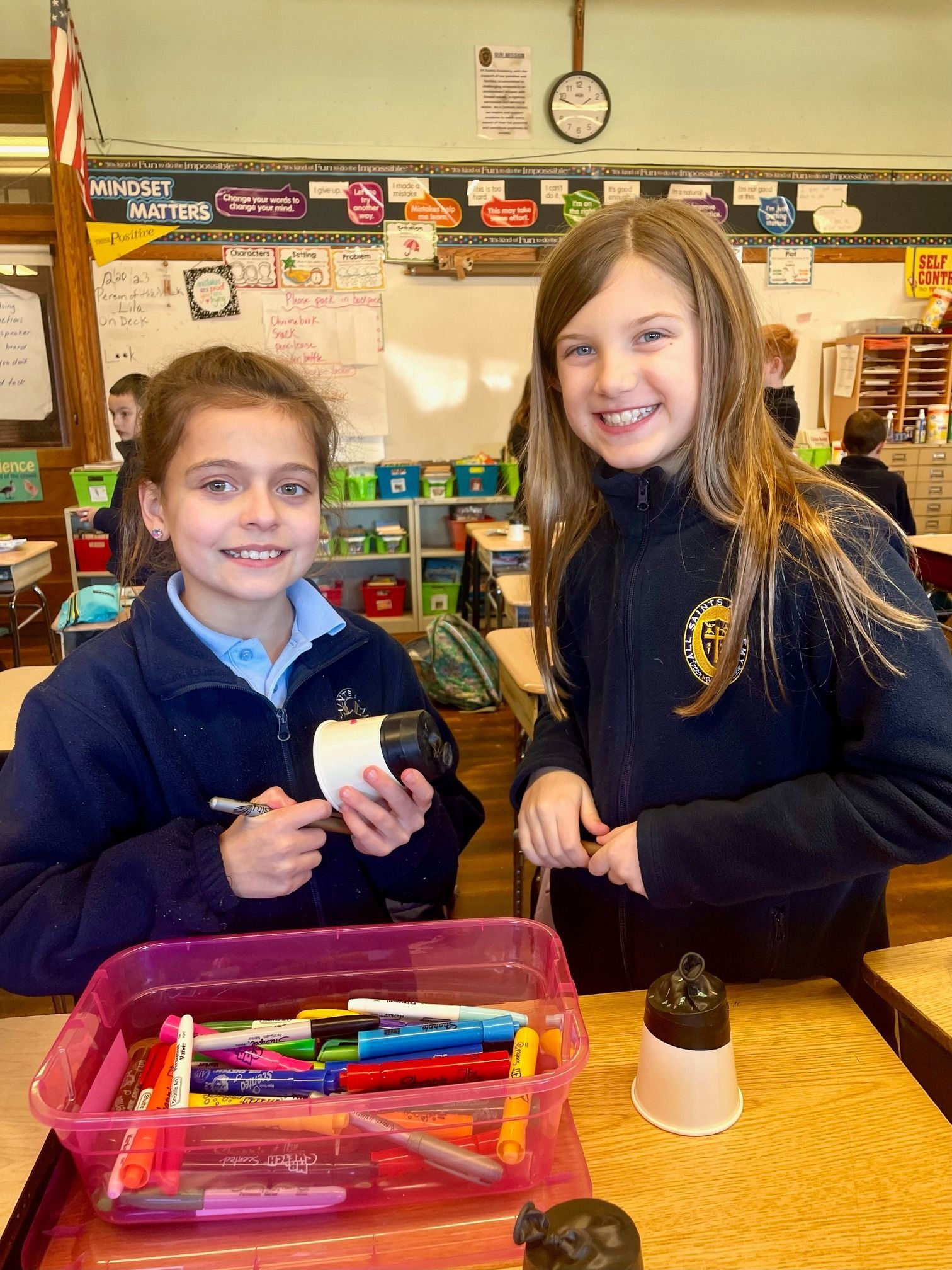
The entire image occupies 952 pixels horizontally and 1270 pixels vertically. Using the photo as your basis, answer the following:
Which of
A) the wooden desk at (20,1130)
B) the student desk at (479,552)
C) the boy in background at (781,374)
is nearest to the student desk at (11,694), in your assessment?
the wooden desk at (20,1130)

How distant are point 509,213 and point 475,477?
1534mm

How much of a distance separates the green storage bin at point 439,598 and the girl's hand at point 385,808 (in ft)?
14.1

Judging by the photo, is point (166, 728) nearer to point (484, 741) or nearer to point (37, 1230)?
point (37, 1230)

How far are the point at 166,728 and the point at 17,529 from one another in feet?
15.2

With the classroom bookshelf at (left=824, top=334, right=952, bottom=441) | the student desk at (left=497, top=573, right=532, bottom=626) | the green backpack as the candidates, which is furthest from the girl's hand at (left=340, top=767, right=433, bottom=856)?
the classroom bookshelf at (left=824, top=334, right=952, bottom=441)

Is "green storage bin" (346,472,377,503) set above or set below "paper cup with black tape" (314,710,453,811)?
below

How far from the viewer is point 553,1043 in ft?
2.20

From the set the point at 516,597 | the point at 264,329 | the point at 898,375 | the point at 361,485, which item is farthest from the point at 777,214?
the point at 516,597

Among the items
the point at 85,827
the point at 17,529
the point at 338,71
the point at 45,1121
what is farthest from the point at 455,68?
the point at 45,1121

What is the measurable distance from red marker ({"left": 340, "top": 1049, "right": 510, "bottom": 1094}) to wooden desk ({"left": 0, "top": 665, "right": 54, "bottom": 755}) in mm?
1273

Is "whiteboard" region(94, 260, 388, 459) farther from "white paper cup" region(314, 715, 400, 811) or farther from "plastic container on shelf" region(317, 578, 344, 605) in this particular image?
"white paper cup" region(314, 715, 400, 811)

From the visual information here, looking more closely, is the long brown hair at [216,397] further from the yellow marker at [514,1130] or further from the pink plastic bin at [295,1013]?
the yellow marker at [514,1130]

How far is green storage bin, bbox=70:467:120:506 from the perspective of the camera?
4.30 meters

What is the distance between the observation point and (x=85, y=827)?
90cm
